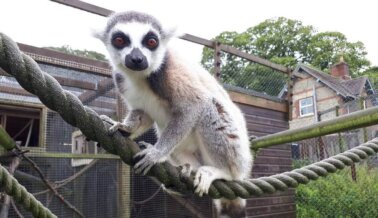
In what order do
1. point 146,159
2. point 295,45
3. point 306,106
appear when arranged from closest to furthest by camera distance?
point 146,159, point 306,106, point 295,45

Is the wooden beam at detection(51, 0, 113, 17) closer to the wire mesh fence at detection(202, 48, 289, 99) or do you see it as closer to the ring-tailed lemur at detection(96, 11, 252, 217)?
the ring-tailed lemur at detection(96, 11, 252, 217)

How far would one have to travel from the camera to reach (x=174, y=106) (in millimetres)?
2150

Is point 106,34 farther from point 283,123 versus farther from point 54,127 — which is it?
point 283,123

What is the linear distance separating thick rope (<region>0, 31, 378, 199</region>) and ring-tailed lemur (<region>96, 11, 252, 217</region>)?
17cm

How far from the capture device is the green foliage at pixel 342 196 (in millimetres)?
7664

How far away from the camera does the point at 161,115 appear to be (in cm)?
229

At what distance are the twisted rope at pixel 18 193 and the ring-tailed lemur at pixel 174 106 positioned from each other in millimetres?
604

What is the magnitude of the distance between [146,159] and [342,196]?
725 centimetres

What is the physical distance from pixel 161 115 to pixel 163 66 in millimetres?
303

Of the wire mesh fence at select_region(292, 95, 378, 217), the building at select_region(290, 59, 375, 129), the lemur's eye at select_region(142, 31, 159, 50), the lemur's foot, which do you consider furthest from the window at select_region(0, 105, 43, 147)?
the building at select_region(290, 59, 375, 129)

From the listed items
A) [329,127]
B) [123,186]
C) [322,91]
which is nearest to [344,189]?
[123,186]

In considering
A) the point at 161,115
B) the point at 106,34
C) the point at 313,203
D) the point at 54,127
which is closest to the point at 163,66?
the point at 161,115

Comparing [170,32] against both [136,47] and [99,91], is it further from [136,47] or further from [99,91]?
[99,91]

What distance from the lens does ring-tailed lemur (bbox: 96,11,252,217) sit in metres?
2.12
